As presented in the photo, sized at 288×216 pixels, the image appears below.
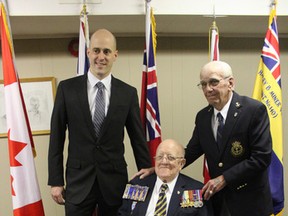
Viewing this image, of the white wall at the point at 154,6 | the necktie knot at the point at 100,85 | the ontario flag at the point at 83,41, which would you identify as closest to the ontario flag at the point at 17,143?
the white wall at the point at 154,6

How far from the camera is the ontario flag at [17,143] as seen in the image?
5.41 ft

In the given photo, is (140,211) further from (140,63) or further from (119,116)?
(140,63)

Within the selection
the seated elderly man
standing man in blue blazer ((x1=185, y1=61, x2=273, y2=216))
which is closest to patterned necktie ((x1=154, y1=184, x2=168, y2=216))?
the seated elderly man

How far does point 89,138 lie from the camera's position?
4.86 ft

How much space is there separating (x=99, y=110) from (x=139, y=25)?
1.05m

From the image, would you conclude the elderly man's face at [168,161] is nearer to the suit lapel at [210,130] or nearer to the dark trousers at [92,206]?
the suit lapel at [210,130]

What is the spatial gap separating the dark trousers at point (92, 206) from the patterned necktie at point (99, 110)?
33 centimetres

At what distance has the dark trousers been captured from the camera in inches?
59.1

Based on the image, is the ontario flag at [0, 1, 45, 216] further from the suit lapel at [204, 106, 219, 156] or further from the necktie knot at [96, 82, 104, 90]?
the suit lapel at [204, 106, 219, 156]

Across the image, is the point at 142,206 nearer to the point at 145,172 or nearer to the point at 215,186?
the point at 145,172

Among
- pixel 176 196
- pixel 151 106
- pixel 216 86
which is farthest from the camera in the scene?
pixel 151 106

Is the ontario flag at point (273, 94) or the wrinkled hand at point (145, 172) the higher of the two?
the ontario flag at point (273, 94)

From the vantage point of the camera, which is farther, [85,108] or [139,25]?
[139,25]

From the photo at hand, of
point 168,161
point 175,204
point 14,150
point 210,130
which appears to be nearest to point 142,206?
point 175,204
